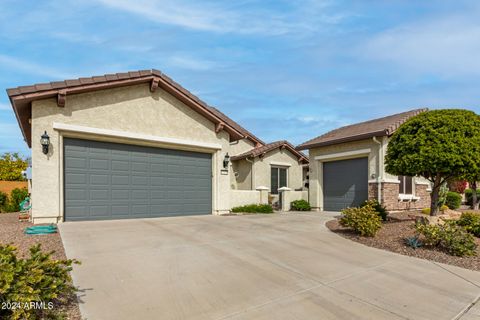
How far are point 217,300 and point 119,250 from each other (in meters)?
2.84

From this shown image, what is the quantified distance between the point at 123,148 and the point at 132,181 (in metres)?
1.21

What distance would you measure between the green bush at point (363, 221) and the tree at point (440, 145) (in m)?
2.32

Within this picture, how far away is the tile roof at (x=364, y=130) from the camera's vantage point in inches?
513

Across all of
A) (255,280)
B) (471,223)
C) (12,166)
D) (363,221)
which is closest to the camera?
(255,280)

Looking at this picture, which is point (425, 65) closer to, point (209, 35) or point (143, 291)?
point (209, 35)

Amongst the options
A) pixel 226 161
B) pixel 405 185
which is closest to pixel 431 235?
pixel 226 161

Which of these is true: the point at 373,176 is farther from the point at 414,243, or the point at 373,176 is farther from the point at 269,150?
the point at 414,243

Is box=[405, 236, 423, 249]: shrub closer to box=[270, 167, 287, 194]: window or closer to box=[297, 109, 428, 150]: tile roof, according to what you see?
box=[297, 109, 428, 150]: tile roof

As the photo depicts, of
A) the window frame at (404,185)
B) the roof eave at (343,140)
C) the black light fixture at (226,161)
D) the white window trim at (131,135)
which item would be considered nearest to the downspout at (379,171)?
the roof eave at (343,140)

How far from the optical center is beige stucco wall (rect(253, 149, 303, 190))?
1755 centimetres

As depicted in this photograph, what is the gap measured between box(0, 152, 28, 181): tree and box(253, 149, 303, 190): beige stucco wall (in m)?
20.6

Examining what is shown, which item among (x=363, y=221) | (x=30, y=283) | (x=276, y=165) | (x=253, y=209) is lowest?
(x=253, y=209)

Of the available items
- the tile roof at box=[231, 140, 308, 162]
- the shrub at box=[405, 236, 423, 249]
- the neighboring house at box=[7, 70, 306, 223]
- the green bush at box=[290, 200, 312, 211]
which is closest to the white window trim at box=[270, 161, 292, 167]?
the tile roof at box=[231, 140, 308, 162]

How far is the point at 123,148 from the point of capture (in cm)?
1013
